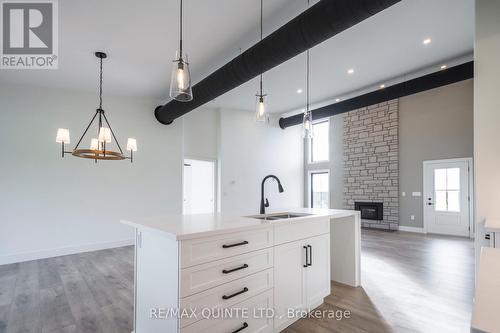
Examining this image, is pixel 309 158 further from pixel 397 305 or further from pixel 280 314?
pixel 280 314

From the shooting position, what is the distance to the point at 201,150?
7.57 m

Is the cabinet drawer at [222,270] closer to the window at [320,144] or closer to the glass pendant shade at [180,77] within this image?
the glass pendant shade at [180,77]

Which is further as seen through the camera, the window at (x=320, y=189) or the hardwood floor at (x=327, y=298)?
the window at (x=320, y=189)

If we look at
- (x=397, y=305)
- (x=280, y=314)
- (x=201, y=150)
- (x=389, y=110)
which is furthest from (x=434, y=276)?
(x=201, y=150)

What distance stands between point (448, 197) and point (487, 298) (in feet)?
24.1

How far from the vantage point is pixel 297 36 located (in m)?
2.91

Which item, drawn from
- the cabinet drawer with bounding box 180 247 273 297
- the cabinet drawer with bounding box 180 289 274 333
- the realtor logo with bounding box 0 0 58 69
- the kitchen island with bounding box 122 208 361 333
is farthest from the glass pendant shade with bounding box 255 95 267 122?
the realtor logo with bounding box 0 0 58 69

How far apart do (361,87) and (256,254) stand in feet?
18.7

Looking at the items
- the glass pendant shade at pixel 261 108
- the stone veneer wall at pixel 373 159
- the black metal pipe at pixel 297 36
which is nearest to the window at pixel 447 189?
the stone veneer wall at pixel 373 159

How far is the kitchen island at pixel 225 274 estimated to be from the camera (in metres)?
1.72

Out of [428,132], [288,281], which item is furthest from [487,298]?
[428,132]

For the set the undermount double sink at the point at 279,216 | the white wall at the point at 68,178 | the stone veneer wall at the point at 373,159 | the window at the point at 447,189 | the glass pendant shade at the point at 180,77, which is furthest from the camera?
the stone veneer wall at the point at 373,159

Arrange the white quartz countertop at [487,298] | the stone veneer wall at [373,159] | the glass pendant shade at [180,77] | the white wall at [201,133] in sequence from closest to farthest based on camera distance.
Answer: the white quartz countertop at [487,298]
the glass pendant shade at [180,77]
the white wall at [201,133]
the stone veneer wall at [373,159]

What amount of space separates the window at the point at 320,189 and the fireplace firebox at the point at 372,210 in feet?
4.86
